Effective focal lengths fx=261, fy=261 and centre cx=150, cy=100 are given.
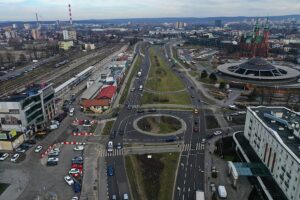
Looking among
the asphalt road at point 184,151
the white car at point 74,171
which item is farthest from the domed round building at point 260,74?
the white car at point 74,171

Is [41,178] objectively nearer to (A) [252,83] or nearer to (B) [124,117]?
(B) [124,117]

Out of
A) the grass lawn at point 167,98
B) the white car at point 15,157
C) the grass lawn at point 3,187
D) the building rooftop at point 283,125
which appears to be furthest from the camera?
the grass lawn at point 167,98

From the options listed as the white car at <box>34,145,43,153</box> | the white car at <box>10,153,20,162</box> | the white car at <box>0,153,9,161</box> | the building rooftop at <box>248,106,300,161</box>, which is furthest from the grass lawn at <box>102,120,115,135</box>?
the building rooftop at <box>248,106,300,161</box>

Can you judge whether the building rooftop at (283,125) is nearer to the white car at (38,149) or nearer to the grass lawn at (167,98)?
the grass lawn at (167,98)

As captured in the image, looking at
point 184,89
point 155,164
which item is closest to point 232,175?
point 155,164

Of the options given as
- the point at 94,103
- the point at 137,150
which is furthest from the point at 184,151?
the point at 94,103

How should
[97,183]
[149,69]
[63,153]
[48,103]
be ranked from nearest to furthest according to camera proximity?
[97,183]
[63,153]
[48,103]
[149,69]


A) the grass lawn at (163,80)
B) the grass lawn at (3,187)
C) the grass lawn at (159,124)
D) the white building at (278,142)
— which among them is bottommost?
the grass lawn at (3,187)
